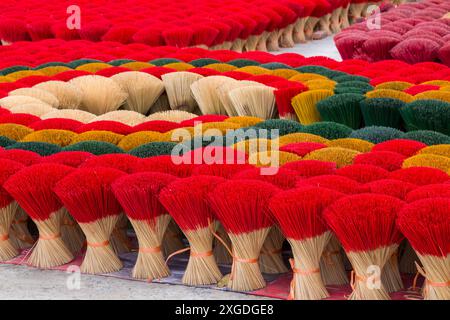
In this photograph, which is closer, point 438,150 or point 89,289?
point 89,289

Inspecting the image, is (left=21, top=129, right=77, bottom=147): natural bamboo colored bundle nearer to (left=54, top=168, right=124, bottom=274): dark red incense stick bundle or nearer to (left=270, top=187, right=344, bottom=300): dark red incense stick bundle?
(left=54, top=168, right=124, bottom=274): dark red incense stick bundle

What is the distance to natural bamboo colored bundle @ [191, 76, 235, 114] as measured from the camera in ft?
16.1

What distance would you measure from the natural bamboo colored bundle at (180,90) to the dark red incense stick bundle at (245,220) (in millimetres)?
2204

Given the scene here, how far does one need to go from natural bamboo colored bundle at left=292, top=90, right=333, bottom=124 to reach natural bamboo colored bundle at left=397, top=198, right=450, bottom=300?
1.93m

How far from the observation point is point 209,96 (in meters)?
4.93

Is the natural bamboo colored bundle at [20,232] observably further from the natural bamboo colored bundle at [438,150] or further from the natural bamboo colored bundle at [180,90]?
the natural bamboo colored bundle at [180,90]

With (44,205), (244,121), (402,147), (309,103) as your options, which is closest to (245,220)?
(44,205)

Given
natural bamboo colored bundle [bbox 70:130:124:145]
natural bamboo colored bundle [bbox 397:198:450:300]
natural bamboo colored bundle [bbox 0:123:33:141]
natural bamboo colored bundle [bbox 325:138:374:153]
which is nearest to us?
natural bamboo colored bundle [bbox 397:198:450:300]

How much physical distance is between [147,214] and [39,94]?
6.31 ft

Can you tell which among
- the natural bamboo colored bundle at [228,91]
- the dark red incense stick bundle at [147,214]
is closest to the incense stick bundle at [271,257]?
the dark red incense stick bundle at [147,214]

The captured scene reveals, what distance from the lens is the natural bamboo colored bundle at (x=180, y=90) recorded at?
16.8 ft

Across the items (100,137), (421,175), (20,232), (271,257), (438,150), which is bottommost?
(271,257)

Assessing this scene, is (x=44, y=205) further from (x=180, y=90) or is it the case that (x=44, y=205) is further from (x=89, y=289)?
(x=180, y=90)

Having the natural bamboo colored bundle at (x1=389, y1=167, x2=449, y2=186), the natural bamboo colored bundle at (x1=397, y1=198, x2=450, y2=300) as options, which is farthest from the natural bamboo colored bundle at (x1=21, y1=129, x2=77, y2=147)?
the natural bamboo colored bundle at (x1=397, y1=198, x2=450, y2=300)
